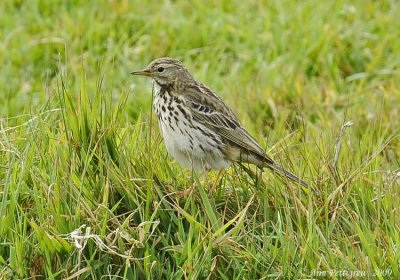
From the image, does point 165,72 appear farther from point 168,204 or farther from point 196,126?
point 168,204

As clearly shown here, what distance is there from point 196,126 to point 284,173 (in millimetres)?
811

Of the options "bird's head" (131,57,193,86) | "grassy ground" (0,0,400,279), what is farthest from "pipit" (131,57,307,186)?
"grassy ground" (0,0,400,279)

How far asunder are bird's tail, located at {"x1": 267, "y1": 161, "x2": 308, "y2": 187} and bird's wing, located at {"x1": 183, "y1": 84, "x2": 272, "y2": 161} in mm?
305

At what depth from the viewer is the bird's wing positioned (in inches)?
260

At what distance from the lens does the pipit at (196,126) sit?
642 centimetres

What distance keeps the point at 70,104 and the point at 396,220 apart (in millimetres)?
1853

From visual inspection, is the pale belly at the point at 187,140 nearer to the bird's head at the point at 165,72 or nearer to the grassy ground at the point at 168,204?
the grassy ground at the point at 168,204

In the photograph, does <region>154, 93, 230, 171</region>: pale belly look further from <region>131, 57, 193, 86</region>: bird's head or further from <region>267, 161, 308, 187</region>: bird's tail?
<region>267, 161, 308, 187</region>: bird's tail

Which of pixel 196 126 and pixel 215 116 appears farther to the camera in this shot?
pixel 215 116

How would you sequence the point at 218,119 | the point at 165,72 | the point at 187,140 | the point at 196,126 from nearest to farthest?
the point at 187,140 < the point at 196,126 < the point at 218,119 < the point at 165,72

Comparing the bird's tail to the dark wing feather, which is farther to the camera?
the dark wing feather

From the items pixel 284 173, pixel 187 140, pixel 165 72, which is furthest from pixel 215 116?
pixel 284 173

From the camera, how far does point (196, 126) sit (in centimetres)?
659

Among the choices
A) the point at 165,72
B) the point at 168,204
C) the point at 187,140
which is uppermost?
the point at 165,72
